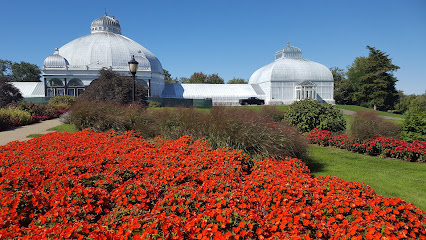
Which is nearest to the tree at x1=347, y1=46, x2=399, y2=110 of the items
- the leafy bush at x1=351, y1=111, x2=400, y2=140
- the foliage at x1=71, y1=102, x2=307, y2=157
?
the leafy bush at x1=351, y1=111, x2=400, y2=140

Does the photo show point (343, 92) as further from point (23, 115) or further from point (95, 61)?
point (23, 115)

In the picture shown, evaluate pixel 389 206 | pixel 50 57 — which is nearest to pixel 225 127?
pixel 389 206

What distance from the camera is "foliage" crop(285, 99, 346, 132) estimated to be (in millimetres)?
12492

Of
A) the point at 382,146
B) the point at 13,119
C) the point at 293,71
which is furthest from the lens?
the point at 293,71

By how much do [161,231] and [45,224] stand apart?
4.47ft

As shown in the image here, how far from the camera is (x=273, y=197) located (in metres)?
4.14

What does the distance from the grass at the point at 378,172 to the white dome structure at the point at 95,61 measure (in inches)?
1440

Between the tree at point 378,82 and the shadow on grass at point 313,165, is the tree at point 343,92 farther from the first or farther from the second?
the shadow on grass at point 313,165

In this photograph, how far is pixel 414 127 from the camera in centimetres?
1027

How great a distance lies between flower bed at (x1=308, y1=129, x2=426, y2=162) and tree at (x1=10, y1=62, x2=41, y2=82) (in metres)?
70.9

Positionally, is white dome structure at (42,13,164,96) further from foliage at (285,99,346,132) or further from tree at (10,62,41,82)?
foliage at (285,99,346,132)

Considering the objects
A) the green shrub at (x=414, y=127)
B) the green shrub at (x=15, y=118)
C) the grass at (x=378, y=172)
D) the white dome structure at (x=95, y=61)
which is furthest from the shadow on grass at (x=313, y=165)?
the white dome structure at (x=95, y=61)

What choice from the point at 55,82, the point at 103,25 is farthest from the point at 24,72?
the point at 55,82

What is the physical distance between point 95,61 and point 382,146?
142 ft
